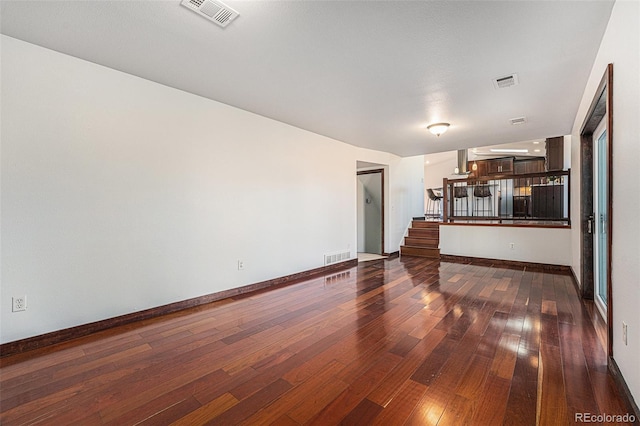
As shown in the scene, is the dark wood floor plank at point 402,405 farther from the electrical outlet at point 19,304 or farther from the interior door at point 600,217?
the electrical outlet at point 19,304

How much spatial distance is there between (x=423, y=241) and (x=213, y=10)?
653 centimetres

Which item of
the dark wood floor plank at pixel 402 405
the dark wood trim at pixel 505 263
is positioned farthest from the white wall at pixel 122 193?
the dark wood trim at pixel 505 263

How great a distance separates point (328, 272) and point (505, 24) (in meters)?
4.13

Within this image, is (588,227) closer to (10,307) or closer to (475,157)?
(10,307)

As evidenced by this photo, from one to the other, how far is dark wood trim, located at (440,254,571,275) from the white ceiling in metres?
3.02

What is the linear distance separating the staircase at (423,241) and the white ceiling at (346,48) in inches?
147

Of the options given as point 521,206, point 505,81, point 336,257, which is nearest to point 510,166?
point 521,206

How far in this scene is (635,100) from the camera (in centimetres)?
155

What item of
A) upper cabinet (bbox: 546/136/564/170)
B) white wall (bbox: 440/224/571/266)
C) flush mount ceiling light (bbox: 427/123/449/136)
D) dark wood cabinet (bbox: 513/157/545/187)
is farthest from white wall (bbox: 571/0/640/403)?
dark wood cabinet (bbox: 513/157/545/187)

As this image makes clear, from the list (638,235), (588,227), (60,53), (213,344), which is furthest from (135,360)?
(588,227)

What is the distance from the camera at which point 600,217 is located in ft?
10.5

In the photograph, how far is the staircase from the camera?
6.92m

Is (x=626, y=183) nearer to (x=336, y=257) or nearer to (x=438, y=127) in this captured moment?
(x=438, y=127)

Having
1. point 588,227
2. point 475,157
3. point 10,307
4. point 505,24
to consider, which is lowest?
point 10,307
